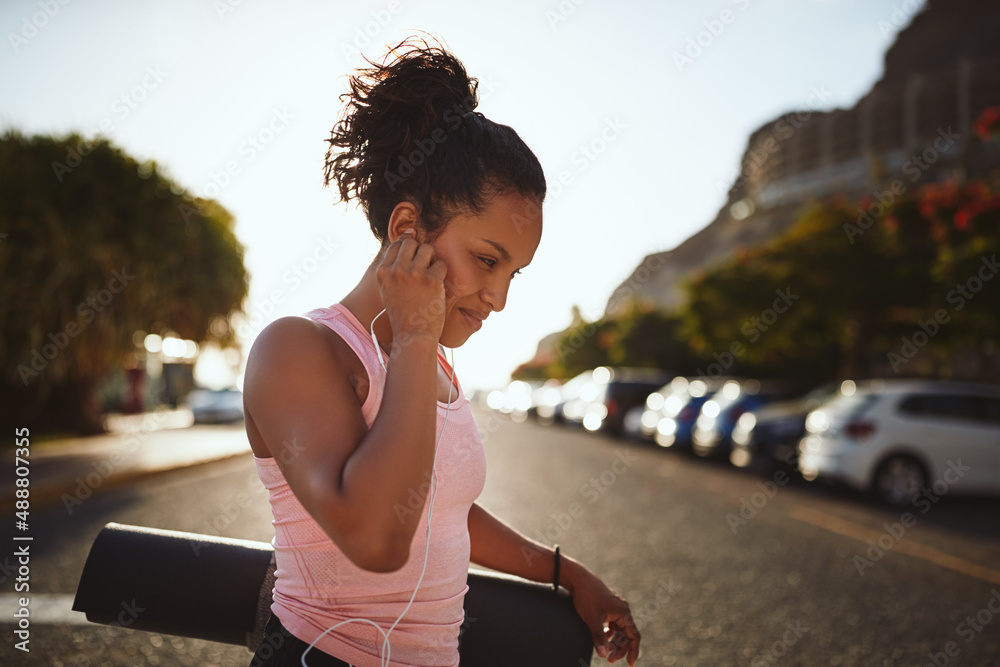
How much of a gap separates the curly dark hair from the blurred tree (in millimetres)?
14768

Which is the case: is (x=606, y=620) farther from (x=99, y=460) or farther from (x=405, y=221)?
(x=99, y=460)

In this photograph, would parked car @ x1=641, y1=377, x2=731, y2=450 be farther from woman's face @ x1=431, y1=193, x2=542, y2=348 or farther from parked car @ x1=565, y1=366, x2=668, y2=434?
woman's face @ x1=431, y1=193, x2=542, y2=348

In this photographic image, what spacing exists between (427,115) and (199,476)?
36.3ft

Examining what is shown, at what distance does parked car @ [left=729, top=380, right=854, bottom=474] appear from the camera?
12250 millimetres

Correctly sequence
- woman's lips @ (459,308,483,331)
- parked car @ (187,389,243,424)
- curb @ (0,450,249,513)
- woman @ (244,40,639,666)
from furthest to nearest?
1. parked car @ (187,389,243,424)
2. curb @ (0,450,249,513)
3. woman's lips @ (459,308,483,331)
4. woman @ (244,40,639,666)

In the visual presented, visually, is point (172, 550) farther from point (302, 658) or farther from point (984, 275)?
point (984, 275)

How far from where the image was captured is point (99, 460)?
38.6 ft

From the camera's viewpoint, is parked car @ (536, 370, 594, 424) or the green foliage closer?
the green foliage

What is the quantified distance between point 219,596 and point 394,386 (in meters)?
0.80

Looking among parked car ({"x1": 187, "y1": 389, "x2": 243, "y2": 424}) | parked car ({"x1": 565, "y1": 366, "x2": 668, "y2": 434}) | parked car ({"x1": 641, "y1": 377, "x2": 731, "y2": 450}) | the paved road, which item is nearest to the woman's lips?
the paved road

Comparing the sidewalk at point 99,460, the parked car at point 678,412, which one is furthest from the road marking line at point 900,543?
the sidewalk at point 99,460

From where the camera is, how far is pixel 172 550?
1.67m

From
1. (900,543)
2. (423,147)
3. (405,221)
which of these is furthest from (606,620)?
(900,543)

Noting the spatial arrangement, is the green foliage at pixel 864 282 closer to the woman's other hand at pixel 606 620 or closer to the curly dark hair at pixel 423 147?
the woman's other hand at pixel 606 620
